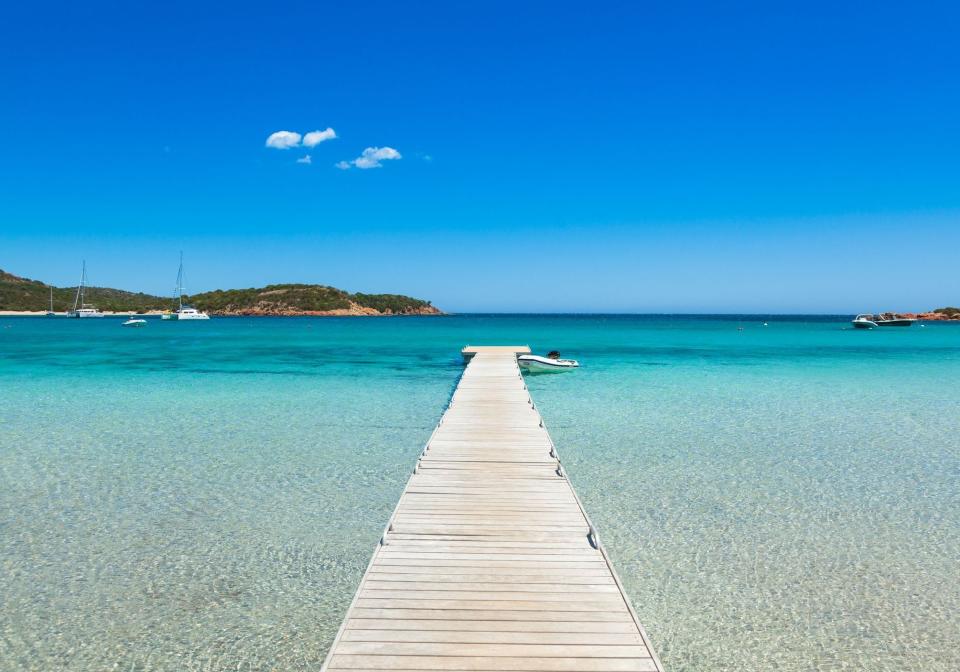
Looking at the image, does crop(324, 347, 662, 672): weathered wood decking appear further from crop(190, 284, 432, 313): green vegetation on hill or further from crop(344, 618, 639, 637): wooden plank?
crop(190, 284, 432, 313): green vegetation on hill

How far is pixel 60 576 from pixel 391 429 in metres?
8.71

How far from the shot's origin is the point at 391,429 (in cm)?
1536

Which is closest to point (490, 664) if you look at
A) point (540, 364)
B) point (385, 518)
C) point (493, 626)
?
point (493, 626)

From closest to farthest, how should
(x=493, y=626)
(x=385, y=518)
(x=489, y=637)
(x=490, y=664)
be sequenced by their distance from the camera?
(x=490, y=664), (x=489, y=637), (x=493, y=626), (x=385, y=518)

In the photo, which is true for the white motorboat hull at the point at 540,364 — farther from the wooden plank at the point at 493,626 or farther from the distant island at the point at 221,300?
the distant island at the point at 221,300

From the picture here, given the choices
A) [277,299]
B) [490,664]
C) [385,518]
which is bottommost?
[385,518]

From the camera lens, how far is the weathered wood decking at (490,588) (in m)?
4.61

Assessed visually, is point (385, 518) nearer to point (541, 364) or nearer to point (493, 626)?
point (493, 626)

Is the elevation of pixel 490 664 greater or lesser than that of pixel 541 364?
lesser

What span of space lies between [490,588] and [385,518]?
3.79m

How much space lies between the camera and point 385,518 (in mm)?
9102

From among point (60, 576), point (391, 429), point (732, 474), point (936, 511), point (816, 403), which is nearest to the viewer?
point (60, 576)

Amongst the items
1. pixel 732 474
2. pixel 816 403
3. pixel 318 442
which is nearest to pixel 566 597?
pixel 732 474

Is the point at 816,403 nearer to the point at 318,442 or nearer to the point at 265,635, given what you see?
the point at 318,442
